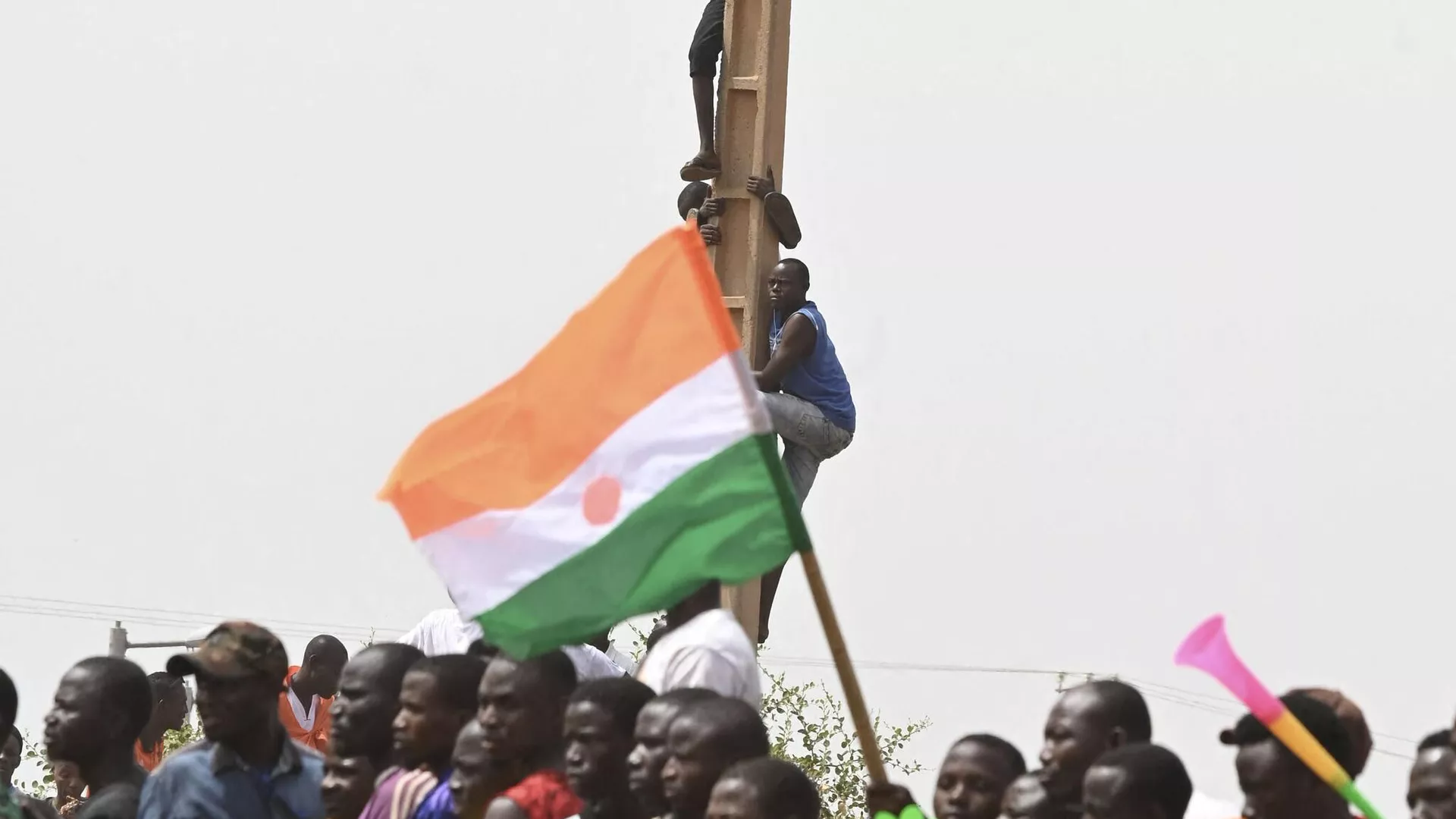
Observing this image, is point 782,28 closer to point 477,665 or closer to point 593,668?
point 593,668

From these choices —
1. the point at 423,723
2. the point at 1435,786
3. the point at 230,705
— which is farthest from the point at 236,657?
the point at 1435,786

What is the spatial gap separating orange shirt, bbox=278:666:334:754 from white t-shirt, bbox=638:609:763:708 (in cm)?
414

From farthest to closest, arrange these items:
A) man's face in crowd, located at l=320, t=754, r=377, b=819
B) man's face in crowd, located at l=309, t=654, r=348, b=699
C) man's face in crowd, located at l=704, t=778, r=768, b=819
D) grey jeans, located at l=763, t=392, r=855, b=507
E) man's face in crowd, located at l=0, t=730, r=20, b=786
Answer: grey jeans, located at l=763, t=392, r=855, b=507
man's face in crowd, located at l=309, t=654, r=348, b=699
man's face in crowd, located at l=0, t=730, r=20, b=786
man's face in crowd, located at l=320, t=754, r=377, b=819
man's face in crowd, located at l=704, t=778, r=768, b=819

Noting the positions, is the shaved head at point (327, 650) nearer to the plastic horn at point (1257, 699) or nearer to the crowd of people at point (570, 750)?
the crowd of people at point (570, 750)

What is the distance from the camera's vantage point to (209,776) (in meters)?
7.61

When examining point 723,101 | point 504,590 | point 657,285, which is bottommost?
point 504,590

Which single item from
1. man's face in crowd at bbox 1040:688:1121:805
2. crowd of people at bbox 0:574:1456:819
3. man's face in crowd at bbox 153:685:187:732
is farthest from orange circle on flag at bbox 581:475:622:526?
man's face in crowd at bbox 153:685:187:732

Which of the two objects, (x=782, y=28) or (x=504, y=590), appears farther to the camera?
(x=782, y=28)

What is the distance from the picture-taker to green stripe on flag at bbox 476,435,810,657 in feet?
24.7

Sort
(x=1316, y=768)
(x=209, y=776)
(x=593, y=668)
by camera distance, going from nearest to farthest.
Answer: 1. (x=1316, y=768)
2. (x=209, y=776)
3. (x=593, y=668)

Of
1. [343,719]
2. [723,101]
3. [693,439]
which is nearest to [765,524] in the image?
[693,439]

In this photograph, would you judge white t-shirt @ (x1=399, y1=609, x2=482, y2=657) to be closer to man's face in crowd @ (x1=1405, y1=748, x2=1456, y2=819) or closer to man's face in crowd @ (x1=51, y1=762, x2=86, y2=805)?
man's face in crowd @ (x1=51, y1=762, x2=86, y2=805)

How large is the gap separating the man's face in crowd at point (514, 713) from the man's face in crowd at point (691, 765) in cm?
72

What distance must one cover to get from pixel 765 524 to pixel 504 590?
90cm
